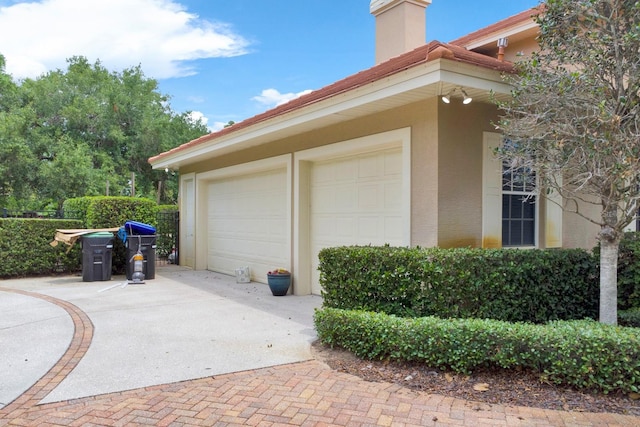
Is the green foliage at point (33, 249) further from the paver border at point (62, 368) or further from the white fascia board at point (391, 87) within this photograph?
the white fascia board at point (391, 87)

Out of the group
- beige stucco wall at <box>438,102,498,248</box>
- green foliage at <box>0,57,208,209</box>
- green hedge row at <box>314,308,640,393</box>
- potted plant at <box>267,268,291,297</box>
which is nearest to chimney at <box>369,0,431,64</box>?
beige stucco wall at <box>438,102,498,248</box>

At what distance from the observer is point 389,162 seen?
6.56 meters

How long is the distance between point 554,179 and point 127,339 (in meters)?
5.05

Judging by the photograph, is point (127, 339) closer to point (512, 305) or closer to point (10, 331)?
point (10, 331)

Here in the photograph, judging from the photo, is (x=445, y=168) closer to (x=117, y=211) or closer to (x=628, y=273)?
(x=628, y=273)

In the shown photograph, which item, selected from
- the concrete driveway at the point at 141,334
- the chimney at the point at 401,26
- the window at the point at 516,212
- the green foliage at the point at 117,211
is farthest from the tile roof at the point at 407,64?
the green foliage at the point at 117,211

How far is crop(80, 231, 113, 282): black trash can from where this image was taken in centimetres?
986

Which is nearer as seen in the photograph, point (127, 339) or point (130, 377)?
point (130, 377)

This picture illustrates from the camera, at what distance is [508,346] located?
3736 millimetres

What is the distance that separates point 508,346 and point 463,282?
3.20ft

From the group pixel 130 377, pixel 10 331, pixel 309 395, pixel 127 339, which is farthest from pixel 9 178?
pixel 309 395

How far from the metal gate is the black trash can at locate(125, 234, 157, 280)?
3338 mm

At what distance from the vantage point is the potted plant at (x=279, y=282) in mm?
8016

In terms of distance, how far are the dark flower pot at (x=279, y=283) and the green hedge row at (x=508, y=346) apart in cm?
345
